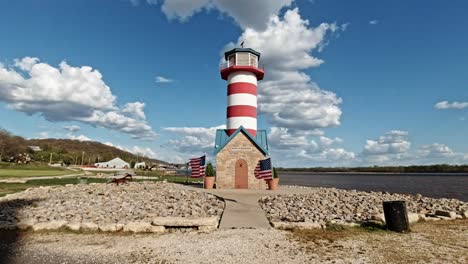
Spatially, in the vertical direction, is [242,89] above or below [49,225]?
above

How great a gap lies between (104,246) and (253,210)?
20.9ft

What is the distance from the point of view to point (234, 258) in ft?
21.9

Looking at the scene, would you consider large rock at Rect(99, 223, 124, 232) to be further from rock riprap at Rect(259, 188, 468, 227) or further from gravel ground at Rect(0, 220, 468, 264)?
rock riprap at Rect(259, 188, 468, 227)

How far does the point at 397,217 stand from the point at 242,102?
612 inches

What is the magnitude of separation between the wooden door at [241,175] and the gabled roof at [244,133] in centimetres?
161

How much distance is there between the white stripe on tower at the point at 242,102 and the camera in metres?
23.2

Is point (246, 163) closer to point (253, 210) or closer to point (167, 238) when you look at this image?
point (253, 210)

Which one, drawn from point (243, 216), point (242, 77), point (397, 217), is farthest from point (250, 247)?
point (242, 77)

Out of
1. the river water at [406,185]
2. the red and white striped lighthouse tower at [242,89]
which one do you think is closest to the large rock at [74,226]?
the red and white striped lighthouse tower at [242,89]

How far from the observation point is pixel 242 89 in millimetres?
23422

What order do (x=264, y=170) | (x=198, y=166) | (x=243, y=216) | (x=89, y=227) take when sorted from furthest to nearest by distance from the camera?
(x=198, y=166)
(x=264, y=170)
(x=243, y=216)
(x=89, y=227)

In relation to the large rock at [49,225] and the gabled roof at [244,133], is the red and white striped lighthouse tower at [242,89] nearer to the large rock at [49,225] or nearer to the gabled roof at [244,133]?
the gabled roof at [244,133]

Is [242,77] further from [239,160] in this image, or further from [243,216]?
[243,216]

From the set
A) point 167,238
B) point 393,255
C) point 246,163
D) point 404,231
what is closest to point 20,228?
point 167,238
